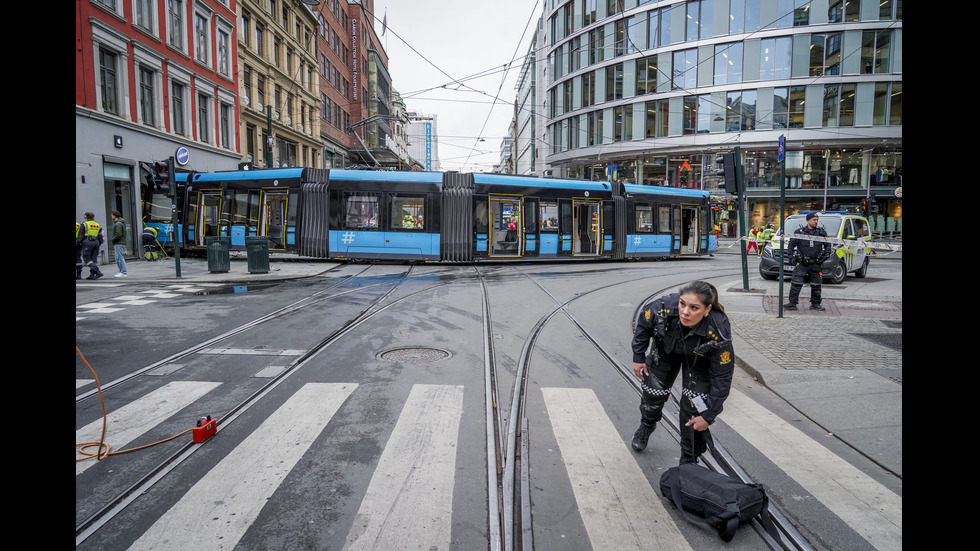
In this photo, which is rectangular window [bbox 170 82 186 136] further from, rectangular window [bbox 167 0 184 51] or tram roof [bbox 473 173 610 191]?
tram roof [bbox 473 173 610 191]

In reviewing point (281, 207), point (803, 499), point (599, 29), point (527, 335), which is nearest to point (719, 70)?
point (599, 29)

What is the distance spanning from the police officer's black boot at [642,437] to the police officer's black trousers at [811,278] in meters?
8.18

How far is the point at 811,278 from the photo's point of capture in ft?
35.6

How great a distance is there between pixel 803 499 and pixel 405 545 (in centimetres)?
270

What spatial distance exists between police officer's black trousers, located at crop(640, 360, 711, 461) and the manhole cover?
3345 mm

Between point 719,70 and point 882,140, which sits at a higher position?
point 719,70

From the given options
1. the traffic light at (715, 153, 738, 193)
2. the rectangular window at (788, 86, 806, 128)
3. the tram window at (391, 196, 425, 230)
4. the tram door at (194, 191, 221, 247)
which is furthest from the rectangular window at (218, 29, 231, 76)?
the rectangular window at (788, 86, 806, 128)

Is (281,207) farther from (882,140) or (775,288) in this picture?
(882,140)

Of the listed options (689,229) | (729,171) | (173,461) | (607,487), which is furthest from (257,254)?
(689,229)

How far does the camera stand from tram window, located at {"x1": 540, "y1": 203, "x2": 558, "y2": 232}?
2006 centimetres

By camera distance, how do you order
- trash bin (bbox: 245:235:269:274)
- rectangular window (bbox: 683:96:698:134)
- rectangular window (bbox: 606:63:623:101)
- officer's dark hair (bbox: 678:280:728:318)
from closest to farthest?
officer's dark hair (bbox: 678:280:728:318) < trash bin (bbox: 245:235:269:274) < rectangular window (bbox: 683:96:698:134) < rectangular window (bbox: 606:63:623:101)

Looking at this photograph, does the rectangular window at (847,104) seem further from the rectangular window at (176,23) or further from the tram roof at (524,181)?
the rectangular window at (176,23)

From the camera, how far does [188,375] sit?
6223 mm

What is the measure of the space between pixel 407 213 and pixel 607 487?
16160mm
